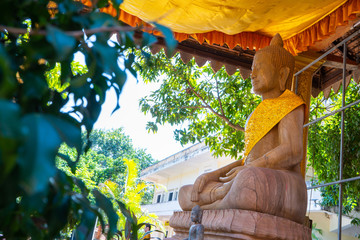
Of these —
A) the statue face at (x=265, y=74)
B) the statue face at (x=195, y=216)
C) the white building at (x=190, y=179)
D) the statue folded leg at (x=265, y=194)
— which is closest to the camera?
the statue face at (x=195, y=216)

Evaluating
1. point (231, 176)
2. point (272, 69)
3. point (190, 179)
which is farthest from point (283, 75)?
point (190, 179)

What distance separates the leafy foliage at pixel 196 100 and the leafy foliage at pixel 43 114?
6408mm

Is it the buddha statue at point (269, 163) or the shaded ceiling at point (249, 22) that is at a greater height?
the shaded ceiling at point (249, 22)

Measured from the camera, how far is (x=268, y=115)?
3439mm

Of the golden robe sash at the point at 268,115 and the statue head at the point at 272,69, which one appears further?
the statue head at the point at 272,69

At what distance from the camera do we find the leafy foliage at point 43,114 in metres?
0.58

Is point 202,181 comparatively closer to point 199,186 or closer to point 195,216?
point 199,186

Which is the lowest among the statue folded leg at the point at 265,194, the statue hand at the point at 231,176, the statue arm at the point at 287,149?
the statue folded leg at the point at 265,194

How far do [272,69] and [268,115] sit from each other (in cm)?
43

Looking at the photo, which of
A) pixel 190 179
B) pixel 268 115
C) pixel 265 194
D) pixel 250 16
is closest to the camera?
pixel 265 194

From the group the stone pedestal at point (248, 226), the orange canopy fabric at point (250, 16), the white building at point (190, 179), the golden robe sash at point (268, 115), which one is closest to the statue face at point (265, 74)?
the golden robe sash at point (268, 115)

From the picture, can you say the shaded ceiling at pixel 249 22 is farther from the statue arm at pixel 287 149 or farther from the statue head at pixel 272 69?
the statue arm at pixel 287 149

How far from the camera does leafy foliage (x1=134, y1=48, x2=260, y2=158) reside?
24.8ft

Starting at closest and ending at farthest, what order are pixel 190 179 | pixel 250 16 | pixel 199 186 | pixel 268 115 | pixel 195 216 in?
pixel 195 216 < pixel 199 186 < pixel 268 115 < pixel 250 16 < pixel 190 179
